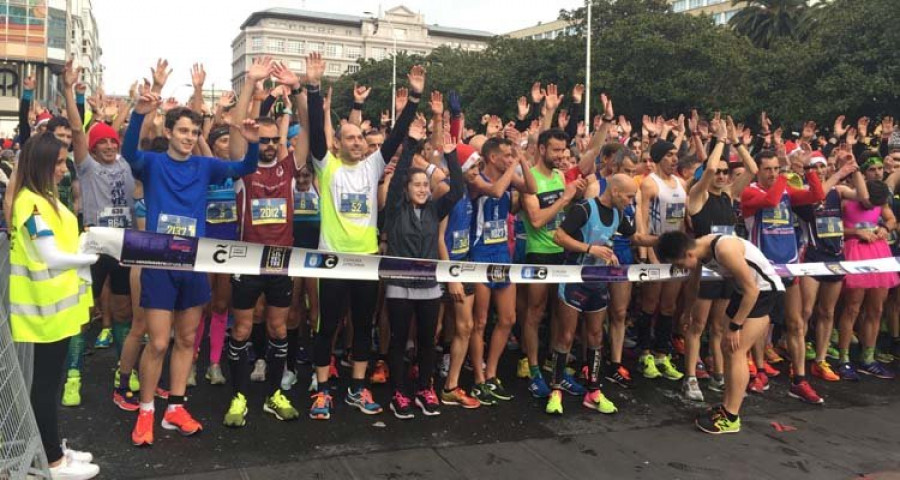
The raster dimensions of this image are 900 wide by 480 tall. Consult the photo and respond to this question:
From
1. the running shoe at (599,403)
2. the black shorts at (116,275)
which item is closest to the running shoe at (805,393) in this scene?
the running shoe at (599,403)

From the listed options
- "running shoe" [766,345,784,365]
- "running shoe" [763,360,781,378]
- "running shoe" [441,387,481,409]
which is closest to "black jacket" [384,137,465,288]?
"running shoe" [441,387,481,409]

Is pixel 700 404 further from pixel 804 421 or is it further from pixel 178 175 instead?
pixel 178 175

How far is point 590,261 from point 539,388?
45.1 inches

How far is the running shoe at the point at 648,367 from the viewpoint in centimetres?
648

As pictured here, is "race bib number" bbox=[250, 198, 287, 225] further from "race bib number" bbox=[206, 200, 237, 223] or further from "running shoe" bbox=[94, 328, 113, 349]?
"running shoe" bbox=[94, 328, 113, 349]

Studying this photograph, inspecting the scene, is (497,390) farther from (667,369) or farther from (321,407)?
(667,369)

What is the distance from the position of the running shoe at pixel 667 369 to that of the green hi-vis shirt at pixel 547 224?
1.71 metres

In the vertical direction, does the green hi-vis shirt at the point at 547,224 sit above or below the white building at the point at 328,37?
below

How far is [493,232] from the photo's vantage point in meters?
5.70

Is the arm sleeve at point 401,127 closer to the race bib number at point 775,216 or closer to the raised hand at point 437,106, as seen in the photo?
the raised hand at point 437,106

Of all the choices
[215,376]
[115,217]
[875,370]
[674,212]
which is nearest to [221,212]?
[115,217]

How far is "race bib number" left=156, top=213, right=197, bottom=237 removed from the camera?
4.55 metres

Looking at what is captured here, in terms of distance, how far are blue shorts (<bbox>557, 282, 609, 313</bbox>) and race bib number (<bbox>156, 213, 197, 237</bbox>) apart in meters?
2.85

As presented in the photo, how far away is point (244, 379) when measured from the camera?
5027mm
